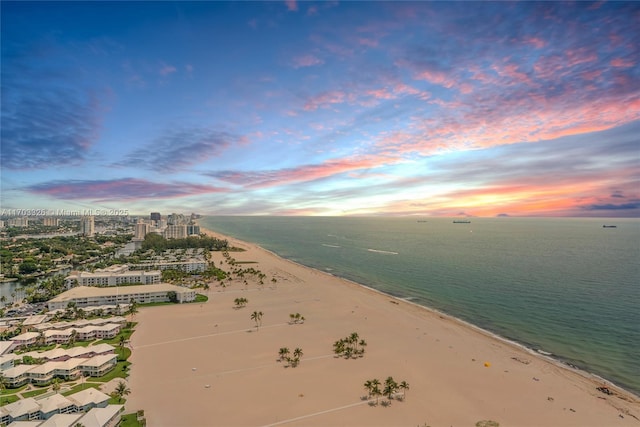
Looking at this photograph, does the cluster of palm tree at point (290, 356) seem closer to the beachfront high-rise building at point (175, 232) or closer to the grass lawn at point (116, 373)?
the grass lawn at point (116, 373)

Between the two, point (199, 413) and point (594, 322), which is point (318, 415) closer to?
point (199, 413)

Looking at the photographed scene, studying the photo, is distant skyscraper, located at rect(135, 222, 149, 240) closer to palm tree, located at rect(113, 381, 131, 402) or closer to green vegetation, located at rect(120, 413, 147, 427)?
palm tree, located at rect(113, 381, 131, 402)

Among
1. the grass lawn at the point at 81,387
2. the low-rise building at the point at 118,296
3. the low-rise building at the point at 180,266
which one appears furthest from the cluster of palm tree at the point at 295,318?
the low-rise building at the point at 180,266

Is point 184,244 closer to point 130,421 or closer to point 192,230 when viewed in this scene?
point 192,230

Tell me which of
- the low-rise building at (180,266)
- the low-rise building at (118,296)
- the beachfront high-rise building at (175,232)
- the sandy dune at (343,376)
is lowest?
the sandy dune at (343,376)

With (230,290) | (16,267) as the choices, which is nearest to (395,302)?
(230,290)

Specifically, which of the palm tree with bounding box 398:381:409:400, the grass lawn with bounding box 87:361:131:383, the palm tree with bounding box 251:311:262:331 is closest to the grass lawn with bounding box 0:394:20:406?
the grass lawn with bounding box 87:361:131:383

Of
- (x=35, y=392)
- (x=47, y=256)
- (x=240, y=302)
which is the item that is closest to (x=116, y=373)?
(x=35, y=392)
